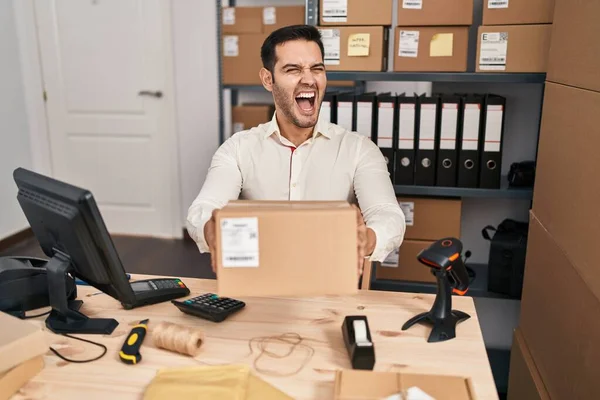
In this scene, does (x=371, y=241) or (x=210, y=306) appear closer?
(x=210, y=306)

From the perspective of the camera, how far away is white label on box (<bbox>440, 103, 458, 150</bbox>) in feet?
7.20

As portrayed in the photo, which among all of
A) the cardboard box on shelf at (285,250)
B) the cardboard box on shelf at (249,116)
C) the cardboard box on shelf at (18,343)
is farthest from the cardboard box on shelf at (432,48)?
the cardboard box on shelf at (18,343)

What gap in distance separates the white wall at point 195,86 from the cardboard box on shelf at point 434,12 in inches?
69.9

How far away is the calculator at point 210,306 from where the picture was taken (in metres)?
1.27

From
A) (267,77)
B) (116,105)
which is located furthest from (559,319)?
(116,105)

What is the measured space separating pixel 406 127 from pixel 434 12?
17.4 inches

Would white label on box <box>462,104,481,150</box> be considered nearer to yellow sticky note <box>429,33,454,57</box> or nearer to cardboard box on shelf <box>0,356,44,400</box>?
yellow sticky note <box>429,33,454,57</box>

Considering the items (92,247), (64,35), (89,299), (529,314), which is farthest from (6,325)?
(64,35)

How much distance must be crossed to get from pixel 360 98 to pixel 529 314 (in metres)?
1.03

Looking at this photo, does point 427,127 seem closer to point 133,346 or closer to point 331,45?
point 331,45

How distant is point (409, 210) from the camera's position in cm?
233

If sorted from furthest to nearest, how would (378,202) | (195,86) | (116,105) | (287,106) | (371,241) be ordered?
(116,105)
(195,86)
(287,106)
(378,202)
(371,241)

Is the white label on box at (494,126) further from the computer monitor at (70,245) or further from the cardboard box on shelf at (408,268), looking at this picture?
the computer monitor at (70,245)

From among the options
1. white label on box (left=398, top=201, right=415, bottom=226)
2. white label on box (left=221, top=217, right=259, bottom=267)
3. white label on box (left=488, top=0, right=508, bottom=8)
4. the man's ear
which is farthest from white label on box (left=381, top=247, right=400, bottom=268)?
white label on box (left=221, top=217, right=259, bottom=267)
